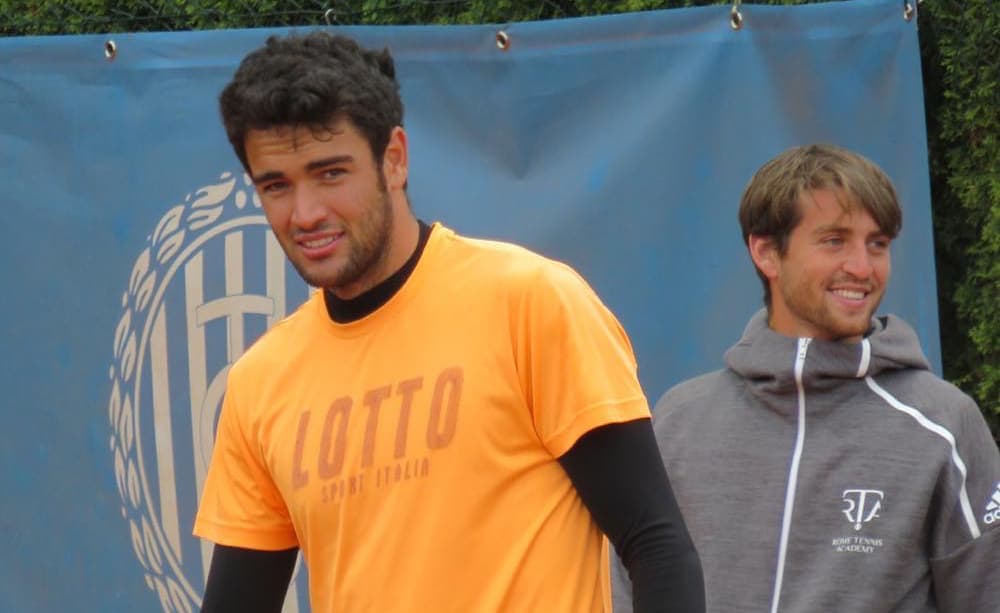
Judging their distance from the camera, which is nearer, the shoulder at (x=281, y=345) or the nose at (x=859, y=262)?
the shoulder at (x=281, y=345)

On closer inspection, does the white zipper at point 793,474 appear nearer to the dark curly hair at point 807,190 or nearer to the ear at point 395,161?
the dark curly hair at point 807,190

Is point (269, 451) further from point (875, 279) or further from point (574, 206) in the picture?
point (574, 206)

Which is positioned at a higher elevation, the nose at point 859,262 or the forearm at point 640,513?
the nose at point 859,262

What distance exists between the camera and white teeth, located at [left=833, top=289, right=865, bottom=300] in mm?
3100

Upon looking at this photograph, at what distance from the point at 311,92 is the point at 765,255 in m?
1.22

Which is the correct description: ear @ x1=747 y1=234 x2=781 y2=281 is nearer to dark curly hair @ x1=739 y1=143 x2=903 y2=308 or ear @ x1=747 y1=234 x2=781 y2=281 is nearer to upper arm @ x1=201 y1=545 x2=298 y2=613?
dark curly hair @ x1=739 y1=143 x2=903 y2=308

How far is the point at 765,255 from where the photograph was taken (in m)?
3.27

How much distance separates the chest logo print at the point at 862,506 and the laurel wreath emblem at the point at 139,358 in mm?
1892

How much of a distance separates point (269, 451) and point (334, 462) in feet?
0.52

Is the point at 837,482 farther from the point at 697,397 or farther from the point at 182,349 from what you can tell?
the point at 182,349

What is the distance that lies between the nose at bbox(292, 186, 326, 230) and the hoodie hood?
1.07 meters

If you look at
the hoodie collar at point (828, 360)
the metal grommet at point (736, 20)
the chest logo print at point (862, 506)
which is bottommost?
the chest logo print at point (862, 506)

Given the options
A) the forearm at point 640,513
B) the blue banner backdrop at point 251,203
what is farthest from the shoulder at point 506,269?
the blue banner backdrop at point 251,203

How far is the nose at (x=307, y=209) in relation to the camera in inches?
92.6
